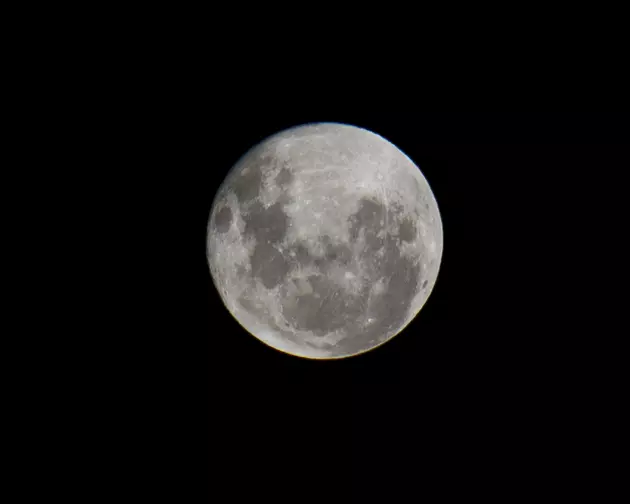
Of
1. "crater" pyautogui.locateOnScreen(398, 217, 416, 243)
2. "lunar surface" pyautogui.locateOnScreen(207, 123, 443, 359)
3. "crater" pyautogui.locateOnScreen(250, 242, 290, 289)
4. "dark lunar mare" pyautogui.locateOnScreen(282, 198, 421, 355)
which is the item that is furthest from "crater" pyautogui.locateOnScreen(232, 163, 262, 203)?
"crater" pyautogui.locateOnScreen(398, 217, 416, 243)

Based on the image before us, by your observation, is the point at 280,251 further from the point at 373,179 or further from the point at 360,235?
the point at 373,179

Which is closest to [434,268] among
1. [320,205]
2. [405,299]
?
[405,299]

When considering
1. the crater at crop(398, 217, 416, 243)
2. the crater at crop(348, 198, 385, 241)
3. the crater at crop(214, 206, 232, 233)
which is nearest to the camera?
the crater at crop(348, 198, 385, 241)

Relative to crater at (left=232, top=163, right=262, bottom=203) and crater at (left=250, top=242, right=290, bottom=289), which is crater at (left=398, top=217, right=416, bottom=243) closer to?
crater at (left=250, top=242, right=290, bottom=289)

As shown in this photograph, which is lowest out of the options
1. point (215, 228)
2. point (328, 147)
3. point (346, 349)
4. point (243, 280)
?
point (346, 349)

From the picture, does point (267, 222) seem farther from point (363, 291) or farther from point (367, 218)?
point (363, 291)

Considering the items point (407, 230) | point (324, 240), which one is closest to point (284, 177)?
point (324, 240)

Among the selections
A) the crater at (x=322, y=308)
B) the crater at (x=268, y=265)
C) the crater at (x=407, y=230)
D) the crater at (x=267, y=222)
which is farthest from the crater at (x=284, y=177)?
the crater at (x=407, y=230)
